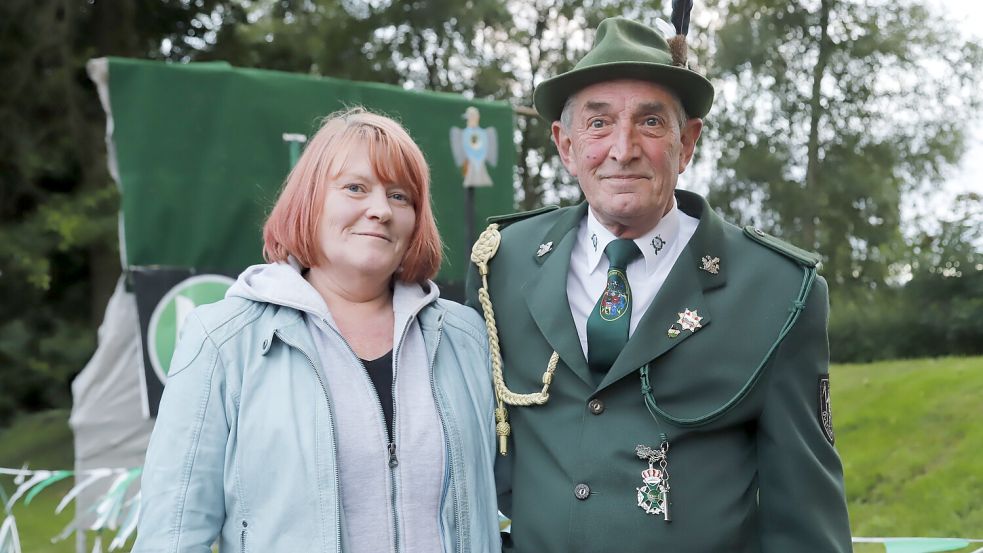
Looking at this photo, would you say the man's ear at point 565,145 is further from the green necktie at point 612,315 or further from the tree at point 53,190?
the tree at point 53,190

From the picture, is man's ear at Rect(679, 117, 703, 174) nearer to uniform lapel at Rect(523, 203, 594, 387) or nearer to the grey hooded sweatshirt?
uniform lapel at Rect(523, 203, 594, 387)

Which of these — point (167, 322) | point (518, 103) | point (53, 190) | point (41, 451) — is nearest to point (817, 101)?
point (518, 103)

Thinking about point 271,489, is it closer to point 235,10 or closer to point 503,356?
point 503,356

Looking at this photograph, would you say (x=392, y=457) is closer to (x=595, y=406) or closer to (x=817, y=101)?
(x=595, y=406)

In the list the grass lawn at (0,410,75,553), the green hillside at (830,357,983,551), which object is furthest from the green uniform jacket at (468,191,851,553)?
the grass lawn at (0,410,75,553)

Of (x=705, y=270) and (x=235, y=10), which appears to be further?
(x=235, y=10)

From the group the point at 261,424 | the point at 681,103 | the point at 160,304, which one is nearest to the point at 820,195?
the point at 160,304

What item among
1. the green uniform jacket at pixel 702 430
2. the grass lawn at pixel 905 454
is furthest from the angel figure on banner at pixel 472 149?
the green uniform jacket at pixel 702 430

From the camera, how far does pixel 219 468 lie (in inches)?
74.9

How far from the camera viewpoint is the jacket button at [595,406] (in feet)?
6.93

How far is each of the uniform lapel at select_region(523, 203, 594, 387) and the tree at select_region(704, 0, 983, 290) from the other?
9.70 m

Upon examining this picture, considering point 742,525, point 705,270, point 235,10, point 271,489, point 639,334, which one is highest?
point 235,10

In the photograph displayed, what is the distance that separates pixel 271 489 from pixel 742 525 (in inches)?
A: 39.1

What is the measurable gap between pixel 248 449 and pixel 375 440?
0.25 metres
